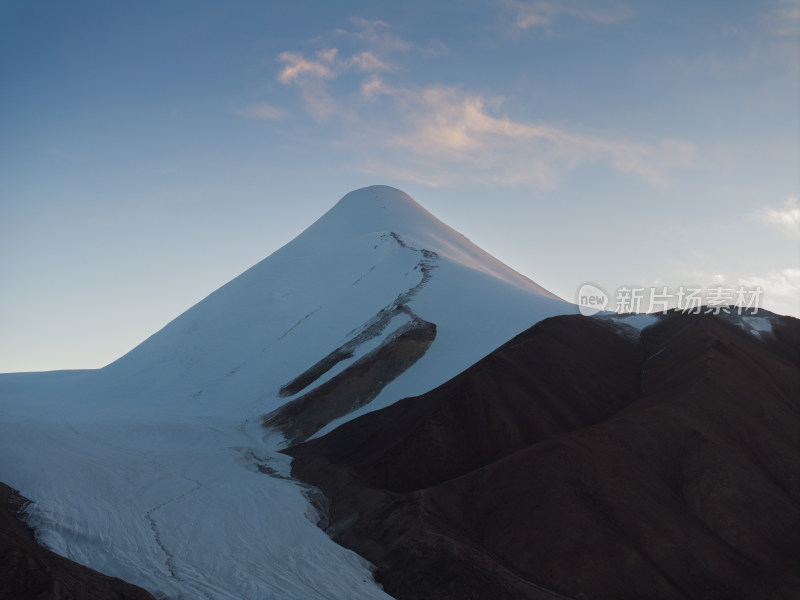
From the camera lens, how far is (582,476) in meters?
20.8

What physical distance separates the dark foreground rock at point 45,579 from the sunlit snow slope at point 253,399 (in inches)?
87.9

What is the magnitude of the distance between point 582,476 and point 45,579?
14.7m

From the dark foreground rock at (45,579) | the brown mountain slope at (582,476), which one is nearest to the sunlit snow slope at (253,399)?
the dark foreground rock at (45,579)

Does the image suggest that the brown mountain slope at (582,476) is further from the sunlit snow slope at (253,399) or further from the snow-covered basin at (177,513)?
the sunlit snow slope at (253,399)

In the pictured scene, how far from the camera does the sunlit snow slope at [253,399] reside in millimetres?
18844

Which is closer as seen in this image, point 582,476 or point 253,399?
point 582,476

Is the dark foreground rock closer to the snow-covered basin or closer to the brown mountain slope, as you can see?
the snow-covered basin

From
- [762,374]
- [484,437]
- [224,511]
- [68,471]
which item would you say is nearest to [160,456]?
[68,471]

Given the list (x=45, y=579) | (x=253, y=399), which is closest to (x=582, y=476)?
(x=45, y=579)

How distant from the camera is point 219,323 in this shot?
196 feet

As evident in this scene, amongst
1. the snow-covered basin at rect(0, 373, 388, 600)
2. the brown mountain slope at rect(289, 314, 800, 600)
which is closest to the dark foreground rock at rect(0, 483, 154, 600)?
the snow-covered basin at rect(0, 373, 388, 600)

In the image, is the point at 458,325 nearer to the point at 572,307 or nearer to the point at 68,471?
the point at 572,307

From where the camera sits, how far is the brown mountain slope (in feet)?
58.5

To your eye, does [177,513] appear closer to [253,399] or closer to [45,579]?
[45,579]
